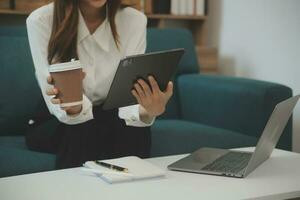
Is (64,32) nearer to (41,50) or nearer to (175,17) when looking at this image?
(41,50)

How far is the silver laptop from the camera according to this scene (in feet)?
3.88

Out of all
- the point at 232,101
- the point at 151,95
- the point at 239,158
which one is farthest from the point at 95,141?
the point at 232,101

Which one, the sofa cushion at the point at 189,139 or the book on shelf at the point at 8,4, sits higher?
the book on shelf at the point at 8,4

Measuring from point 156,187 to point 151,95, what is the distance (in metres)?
0.39

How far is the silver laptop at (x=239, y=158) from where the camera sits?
1.18m

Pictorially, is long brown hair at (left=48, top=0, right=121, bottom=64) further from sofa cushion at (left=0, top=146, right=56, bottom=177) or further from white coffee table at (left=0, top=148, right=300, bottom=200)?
white coffee table at (left=0, top=148, right=300, bottom=200)

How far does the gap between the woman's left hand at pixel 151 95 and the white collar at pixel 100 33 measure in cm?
34

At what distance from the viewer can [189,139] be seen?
6.13ft

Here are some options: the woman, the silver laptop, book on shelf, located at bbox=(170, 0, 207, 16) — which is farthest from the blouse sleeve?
book on shelf, located at bbox=(170, 0, 207, 16)

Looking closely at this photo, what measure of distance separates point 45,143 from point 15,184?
559 millimetres

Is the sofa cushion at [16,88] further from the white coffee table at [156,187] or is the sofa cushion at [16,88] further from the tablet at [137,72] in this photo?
the white coffee table at [156,187]

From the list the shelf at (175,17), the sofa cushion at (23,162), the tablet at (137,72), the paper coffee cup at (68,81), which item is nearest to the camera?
the paper coffee cup at (68,81)

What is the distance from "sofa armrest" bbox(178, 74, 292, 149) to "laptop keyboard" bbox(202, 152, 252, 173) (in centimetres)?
64

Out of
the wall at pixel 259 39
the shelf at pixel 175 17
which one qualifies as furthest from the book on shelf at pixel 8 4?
the wall at pixel 259 39
